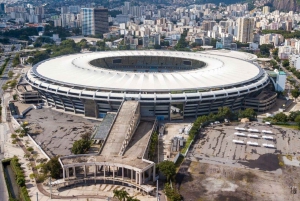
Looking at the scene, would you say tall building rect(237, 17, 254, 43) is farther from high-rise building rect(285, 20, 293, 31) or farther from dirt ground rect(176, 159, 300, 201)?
dirt ground rect(176, 159, 300, 201)

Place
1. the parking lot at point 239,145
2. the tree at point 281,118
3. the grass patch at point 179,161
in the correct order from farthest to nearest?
the tree at point 281,118, the parking lot at point 239,145, the grass patch at point 179,161

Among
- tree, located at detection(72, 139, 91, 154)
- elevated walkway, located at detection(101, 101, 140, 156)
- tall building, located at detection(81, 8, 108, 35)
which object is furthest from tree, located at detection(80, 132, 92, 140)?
tall building, located at detection(81, 8, 108, 35)

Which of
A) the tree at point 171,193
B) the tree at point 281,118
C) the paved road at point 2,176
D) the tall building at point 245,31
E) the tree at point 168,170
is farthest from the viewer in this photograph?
the tall building at point 245,31

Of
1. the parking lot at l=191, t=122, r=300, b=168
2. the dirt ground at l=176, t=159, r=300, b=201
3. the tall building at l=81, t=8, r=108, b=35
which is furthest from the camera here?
the tall building at l=81, t=8, r=108, b=35

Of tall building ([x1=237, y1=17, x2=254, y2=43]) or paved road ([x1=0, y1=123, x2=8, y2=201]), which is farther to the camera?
tall building ([x1=237, y1=17, x2=254, y2=43])

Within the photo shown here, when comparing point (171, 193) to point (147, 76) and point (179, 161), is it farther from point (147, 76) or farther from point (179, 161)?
point (147, 76)

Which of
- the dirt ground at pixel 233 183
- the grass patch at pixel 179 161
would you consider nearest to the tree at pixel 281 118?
the dirt ground at pixel 233 183

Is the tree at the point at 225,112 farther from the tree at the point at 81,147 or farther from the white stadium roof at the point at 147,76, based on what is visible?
the tree at the point at 81,147
